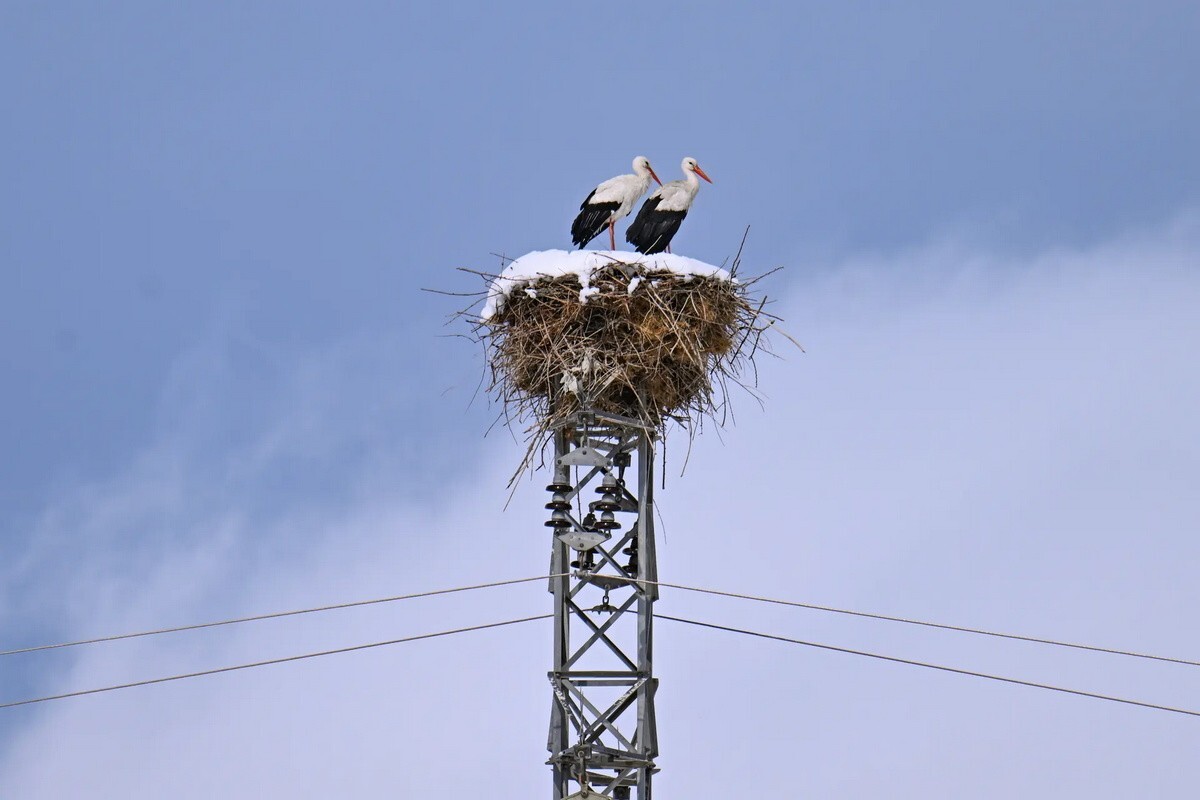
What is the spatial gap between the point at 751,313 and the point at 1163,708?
9.62ft

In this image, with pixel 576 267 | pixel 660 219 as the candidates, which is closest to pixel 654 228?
pixel 660 219

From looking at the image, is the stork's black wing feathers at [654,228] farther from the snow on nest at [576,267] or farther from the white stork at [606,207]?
the snow on nest at [576,267]

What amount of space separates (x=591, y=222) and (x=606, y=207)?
0.42ft

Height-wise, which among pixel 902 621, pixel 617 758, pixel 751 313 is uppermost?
pixel 751 313

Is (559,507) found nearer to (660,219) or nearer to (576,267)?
(576,267)

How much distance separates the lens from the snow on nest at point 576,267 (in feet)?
31.8

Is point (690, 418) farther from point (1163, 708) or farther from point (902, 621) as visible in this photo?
point (1163, 708)

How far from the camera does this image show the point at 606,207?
37.9ft

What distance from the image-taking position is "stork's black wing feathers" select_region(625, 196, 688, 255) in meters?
11.3

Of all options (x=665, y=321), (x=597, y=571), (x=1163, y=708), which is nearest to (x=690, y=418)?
(x=665, y=321)

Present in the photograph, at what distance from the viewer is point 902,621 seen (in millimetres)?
9070

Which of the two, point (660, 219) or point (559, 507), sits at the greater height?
point (660, 219)

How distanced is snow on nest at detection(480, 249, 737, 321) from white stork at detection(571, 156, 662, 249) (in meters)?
1.65

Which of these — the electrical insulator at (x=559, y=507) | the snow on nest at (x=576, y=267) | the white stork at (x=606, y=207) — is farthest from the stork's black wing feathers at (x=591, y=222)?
the electrical insulator at (x=559, y=507)
